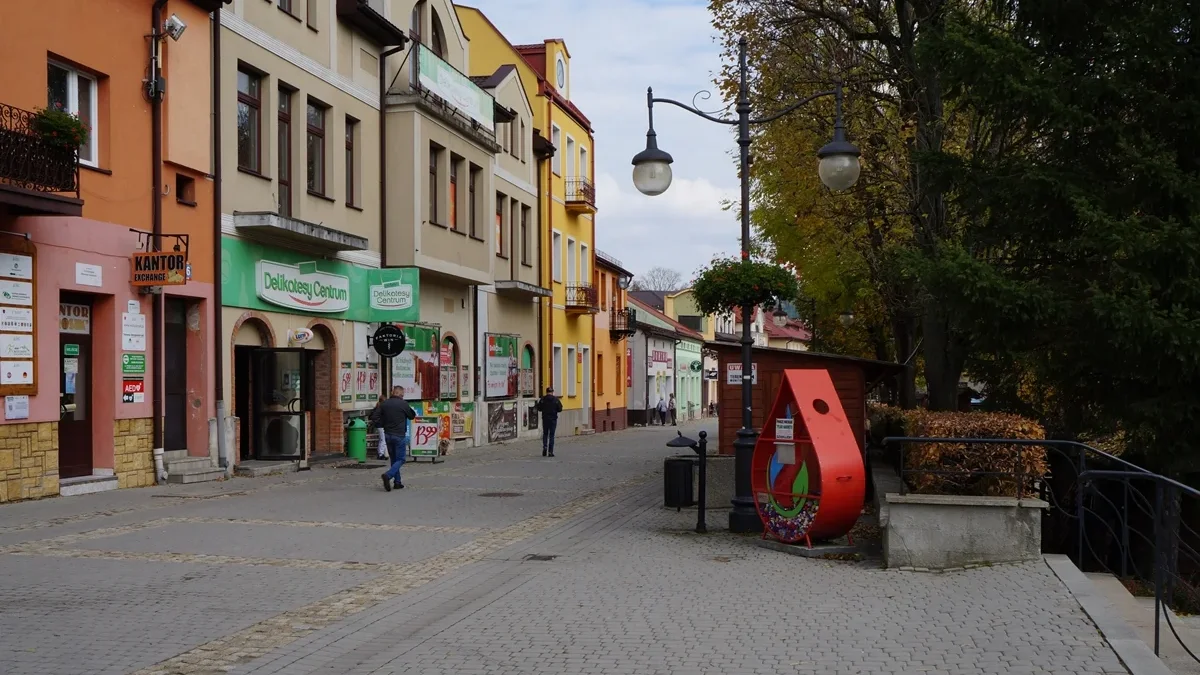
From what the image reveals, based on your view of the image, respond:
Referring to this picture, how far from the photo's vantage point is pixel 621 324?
5488 centimetres

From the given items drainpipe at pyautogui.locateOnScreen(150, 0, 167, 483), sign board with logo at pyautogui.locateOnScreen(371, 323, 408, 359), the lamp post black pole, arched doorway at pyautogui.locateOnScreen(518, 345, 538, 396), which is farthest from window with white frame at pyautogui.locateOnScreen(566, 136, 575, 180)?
the lamp post black pole

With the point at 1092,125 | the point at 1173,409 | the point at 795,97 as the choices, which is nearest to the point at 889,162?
the point at 795,97

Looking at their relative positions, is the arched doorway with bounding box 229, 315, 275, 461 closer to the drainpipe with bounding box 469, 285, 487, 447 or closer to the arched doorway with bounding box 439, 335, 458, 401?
the arched doorway with bounding box 439, 335, 458, 401

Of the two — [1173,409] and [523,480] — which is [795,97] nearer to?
[523,480]

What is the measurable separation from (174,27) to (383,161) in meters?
8.87

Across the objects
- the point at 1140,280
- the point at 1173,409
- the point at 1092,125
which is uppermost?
the point at 1092,125

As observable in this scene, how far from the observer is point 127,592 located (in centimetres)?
916

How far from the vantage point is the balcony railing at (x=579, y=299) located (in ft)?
146

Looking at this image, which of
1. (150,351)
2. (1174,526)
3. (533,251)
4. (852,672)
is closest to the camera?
(852,672)

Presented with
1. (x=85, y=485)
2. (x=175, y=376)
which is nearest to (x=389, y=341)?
(x=175, y=376)

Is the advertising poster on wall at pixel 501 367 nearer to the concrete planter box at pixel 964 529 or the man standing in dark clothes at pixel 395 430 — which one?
the man standing in dark clothes at pixel 395 430

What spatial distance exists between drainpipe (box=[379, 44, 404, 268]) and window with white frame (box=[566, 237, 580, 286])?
18110mm

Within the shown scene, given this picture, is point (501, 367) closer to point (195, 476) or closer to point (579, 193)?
point (579, 193)

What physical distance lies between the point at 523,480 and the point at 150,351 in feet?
22.1
